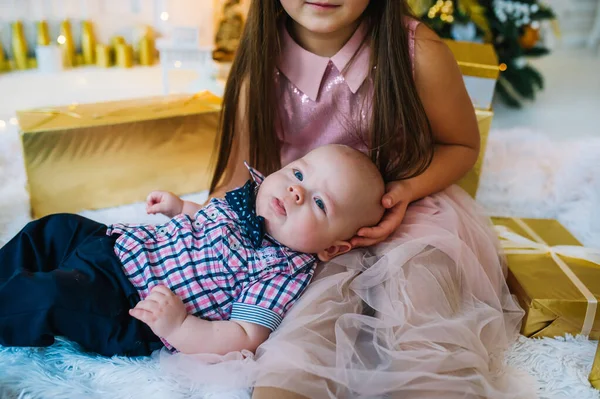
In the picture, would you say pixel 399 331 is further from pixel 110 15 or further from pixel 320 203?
pixel 110 15

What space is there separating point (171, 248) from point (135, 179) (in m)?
0.51

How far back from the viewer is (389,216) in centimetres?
92

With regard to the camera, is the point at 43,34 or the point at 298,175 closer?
the point at 298,175

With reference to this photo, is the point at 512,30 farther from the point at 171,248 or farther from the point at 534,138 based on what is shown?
the point at 171,248

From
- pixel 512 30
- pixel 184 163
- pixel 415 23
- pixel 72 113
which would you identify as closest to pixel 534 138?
pixel 512 30

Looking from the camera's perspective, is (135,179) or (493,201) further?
(493,201)

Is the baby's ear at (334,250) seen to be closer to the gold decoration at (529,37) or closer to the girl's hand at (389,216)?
the girl's hand at (389,216)

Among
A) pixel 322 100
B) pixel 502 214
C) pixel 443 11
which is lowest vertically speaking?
pixel 502 214

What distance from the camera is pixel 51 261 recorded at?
0.92 meters

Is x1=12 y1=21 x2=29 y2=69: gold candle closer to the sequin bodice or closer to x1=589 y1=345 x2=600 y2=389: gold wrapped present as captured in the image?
the sequin bodice

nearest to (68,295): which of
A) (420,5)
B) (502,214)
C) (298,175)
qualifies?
(298,175)

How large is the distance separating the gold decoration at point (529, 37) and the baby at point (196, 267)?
1531 mm

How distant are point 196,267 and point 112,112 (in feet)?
1.97

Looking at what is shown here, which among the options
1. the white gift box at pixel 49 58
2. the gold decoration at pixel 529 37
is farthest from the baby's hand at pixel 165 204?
the gold decoration at pixel 529 37
